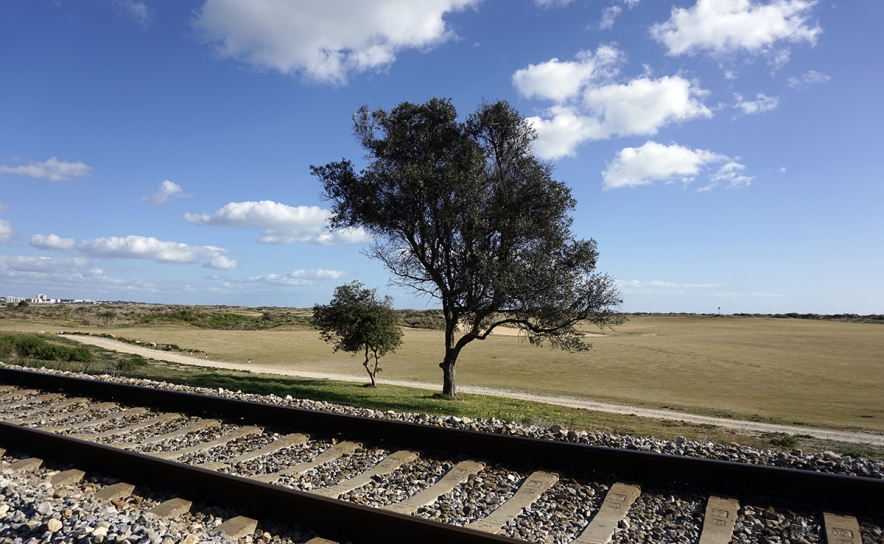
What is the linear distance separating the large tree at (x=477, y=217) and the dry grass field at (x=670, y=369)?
10342mm

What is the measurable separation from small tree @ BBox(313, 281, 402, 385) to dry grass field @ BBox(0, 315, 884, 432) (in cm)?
691

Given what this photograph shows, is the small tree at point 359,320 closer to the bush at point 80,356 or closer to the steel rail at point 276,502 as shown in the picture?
the bush at point 80,356

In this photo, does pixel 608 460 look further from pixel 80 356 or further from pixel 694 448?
pixel 80 356

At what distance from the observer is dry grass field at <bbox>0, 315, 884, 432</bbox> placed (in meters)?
27.4

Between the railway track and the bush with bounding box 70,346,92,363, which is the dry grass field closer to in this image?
the bush with bounding box 70,346,92,363

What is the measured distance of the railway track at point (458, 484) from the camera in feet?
18.9

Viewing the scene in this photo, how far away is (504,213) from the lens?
63.2 feet

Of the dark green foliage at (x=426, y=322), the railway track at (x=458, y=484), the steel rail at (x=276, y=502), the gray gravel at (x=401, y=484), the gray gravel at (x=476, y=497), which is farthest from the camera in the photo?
the dark green foliage at (x=426, y=322)

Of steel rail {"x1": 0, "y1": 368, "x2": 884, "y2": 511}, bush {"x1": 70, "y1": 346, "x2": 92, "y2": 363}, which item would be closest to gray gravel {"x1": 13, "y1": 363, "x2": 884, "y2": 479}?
steel rail {"x1": 0, "y1": 368, "x2": 884, "y2": 511}

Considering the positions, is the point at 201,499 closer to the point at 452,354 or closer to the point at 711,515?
the point at 711,515

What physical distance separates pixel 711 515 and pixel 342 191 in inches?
698

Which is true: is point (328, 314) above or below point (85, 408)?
above

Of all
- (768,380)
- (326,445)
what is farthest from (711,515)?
(768,380)

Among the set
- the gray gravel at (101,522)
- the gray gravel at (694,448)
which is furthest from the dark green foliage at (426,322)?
the gray gravel at (101,522)
